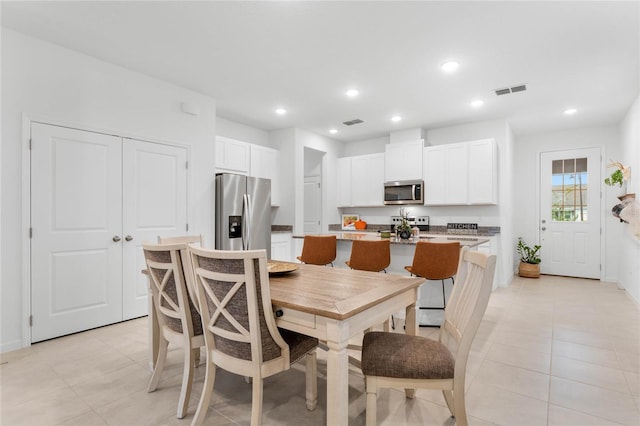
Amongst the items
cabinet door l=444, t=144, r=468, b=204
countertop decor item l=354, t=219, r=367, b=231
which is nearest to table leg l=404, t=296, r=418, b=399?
cabinet door l=444, t=144, r=468, b=204

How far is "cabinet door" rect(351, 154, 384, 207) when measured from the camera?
20.2 ft

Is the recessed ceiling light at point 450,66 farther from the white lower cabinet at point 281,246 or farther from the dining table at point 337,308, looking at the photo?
the white lower cabinet at point 281,246

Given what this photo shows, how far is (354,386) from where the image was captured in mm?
2115

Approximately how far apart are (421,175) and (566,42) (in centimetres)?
290

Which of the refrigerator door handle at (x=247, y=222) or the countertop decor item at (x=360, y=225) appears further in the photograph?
the countertop decor item at (x=360, y=225)

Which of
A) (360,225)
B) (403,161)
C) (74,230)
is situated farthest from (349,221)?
(74,230)

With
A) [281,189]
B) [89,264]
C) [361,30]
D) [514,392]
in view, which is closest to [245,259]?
[514,392]

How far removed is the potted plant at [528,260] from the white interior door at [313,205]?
12.6ft

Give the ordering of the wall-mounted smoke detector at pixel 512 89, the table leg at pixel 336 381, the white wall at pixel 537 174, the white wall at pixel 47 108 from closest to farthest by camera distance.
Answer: the table leg at pixel 336 381
the white wall at pixel 47 108
the wall-mounted smoke detector at pixel 512 89
the white wall at pixel 537 174

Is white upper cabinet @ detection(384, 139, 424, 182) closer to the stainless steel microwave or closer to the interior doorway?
the stainless steel microwave

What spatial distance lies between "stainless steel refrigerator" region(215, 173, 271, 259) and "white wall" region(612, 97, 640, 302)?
16.1ft

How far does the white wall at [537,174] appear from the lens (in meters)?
5.54

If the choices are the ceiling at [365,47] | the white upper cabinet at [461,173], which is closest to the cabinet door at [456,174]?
the white upper cabinet at [461,173]

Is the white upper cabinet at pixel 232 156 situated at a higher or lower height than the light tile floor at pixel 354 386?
higher
